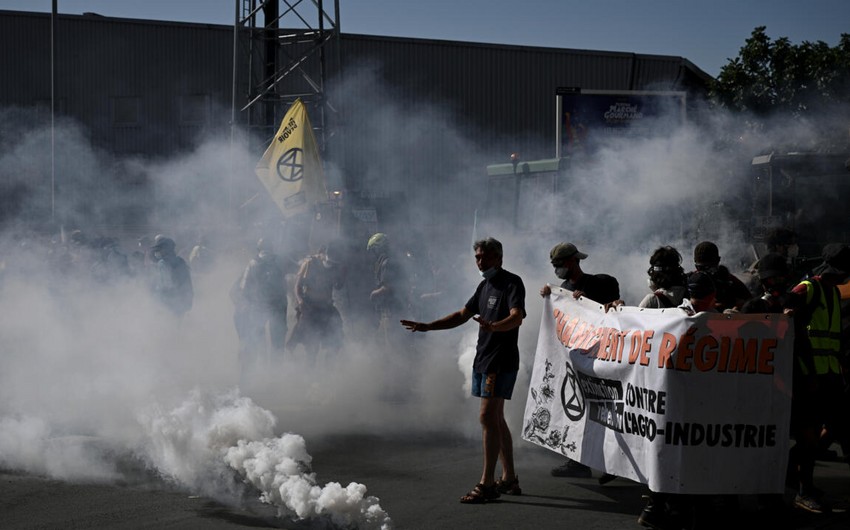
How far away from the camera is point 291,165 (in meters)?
13.1

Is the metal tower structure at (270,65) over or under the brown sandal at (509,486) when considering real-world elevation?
over

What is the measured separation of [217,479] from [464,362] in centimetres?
314

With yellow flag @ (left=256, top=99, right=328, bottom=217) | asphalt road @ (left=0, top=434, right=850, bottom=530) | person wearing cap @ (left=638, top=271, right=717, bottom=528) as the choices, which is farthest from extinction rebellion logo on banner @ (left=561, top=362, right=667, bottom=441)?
yellow flag @ (left=256, top=99, right=328, bottom=217)

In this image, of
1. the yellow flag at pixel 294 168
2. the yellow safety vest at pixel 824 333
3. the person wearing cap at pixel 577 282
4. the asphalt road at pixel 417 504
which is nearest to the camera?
the asphalt road at pixel 417 504

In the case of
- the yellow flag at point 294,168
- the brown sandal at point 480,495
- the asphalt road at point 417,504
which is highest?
the yellow flag at point 294,168

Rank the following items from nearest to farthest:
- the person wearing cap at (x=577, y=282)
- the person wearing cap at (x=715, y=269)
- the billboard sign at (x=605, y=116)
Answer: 1. the person wearing cap at (x=715, y=269)
2. the person wearing cap at (x=577, y=282)
3. the billboard sign at (x=605, y=116)

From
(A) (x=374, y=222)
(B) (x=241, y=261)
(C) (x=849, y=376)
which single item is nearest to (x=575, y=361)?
(C) (x=849, y=376)

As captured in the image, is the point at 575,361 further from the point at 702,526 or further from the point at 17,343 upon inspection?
Answer: the point at 17,343

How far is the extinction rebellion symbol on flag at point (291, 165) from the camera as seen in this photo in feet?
42.8

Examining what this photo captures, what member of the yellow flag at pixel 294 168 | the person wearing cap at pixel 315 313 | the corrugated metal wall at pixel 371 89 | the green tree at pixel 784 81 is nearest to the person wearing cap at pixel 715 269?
the person wearing cap at pixel 315 313

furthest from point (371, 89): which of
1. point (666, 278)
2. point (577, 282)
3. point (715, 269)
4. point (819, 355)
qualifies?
point (819, 355)

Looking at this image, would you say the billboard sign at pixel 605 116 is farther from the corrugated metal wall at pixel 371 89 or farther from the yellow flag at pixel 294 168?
the corrugated metal wall at pixel 371 89

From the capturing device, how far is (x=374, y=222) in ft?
60.9

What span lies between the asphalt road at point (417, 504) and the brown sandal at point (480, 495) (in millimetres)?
47
